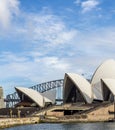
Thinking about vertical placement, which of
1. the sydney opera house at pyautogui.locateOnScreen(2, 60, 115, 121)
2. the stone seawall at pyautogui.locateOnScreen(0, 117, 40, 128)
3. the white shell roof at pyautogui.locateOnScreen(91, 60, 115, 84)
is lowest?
the stone seawall at pyautogui.locateOnScreen(0, 117, 40, 128)

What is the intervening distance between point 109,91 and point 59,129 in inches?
1631

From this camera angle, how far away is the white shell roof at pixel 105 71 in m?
104

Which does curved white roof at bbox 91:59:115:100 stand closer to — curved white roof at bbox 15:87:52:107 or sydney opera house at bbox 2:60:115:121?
sydney opera house at bbox 2:60:115:121

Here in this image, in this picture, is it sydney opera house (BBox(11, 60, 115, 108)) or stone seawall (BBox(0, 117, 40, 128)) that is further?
sydney opera house (BBox(11, 60, 115, 108))

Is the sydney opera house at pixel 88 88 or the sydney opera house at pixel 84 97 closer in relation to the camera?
the sydney opera house at pixel 84 97

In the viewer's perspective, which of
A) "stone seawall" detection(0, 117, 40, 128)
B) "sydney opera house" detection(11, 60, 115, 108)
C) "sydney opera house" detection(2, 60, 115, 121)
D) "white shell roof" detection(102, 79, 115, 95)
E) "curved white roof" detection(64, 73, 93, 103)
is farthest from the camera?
"curved white roof" detection(64, 73, 93, 103)

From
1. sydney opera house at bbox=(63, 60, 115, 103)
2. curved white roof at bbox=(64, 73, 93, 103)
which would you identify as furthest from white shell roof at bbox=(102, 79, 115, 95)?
curved white roof at bbox=(64, 73, 93, 103)

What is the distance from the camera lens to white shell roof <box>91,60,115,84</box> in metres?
104

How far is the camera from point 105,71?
105 meters

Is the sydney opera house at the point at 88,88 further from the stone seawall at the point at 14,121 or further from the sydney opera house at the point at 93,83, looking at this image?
the stone seawall at the point at 14,121

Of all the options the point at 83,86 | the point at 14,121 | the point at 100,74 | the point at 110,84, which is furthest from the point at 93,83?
the point at 14,121

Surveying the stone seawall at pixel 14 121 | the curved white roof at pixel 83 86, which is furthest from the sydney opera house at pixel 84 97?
the stone seawall at pixel 14 121

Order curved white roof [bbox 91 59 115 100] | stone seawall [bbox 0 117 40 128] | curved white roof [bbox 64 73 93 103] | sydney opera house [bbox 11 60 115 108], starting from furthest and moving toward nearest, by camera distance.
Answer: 1. curved white roof [bbox 91 59 115 100]
2. curved white roof [bbox 64 73 93 103]
3. sydney opera house [bbox 11 60 115 108]
4. stone seawall [bbox 0 117 40 128]

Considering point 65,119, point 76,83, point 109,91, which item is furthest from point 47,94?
point 65,119
